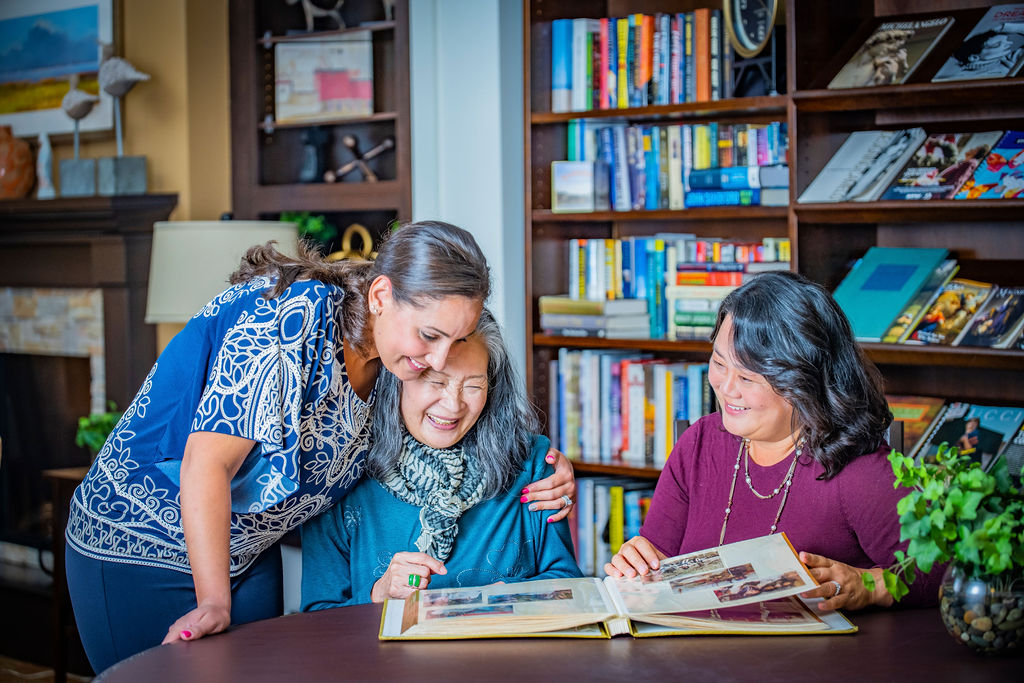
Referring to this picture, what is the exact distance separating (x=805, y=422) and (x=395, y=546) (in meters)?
0.71

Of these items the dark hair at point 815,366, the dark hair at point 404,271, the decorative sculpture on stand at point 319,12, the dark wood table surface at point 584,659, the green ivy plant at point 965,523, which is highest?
the decorative sculpture on stand at point 319,12

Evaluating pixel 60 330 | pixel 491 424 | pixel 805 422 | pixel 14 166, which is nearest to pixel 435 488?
pixel 491 424

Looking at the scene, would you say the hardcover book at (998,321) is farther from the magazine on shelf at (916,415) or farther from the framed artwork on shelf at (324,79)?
the framed artwork on shelf at (324,79)

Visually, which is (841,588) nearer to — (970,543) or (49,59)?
(970,543)

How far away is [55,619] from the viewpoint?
10.4 ft

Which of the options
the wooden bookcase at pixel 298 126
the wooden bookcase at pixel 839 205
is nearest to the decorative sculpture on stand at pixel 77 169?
the wooden bookcase at pixel 298 126

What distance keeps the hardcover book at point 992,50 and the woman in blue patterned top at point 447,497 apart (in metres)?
1.51

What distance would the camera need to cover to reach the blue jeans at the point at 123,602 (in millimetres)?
1750

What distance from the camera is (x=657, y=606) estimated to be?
1324 millimetres

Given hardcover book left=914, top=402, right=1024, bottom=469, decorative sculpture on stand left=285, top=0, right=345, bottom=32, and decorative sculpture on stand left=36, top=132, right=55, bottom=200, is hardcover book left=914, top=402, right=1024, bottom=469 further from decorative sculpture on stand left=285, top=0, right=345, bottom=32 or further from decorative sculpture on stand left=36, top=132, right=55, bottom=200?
decorative sculpture on stand left=36, top=132, right=55, bottom=200

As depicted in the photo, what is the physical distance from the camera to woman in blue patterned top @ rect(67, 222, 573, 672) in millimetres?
1458

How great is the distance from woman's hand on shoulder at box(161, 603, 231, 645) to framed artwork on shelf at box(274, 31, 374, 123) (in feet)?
8.02

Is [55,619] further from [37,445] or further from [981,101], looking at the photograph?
[981,101]

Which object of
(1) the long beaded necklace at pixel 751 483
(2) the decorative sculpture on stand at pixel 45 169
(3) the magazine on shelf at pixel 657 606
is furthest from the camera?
(2) the decorative sculpture on stand at pixel 45 169
